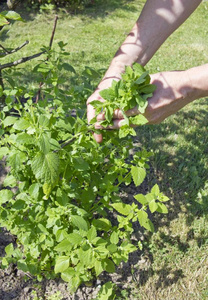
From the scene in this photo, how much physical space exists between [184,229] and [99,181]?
1.07m

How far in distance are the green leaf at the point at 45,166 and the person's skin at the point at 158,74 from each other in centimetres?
39

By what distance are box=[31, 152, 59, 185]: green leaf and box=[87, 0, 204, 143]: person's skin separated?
39 cm

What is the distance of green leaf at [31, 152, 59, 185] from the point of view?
1.14m

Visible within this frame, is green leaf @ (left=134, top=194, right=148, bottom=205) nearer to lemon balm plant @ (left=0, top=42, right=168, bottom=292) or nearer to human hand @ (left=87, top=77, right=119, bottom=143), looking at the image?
lemon balm plant @ (left=0, top=42, right=168, bottom=292)

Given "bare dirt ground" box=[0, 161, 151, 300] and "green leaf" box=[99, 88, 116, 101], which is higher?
"green leaf" box=[99, 88, 116, 101]

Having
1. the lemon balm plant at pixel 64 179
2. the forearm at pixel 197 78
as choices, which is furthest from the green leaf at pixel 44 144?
the forearm at pixel 197 78

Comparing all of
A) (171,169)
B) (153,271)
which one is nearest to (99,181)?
(153,271)

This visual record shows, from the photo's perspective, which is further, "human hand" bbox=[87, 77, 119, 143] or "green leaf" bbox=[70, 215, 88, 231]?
"human hand" bbox=[87, 77, 119, 143]

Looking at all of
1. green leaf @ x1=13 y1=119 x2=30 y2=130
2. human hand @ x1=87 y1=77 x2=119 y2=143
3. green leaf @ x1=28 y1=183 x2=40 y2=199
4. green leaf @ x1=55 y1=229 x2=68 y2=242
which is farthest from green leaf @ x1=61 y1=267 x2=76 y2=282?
green leaf @ x1=13 y1=119 x2=30 y2=130

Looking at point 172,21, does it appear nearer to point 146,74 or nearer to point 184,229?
point 146,74

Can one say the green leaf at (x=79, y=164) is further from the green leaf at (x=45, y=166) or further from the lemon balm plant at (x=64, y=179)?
the green leaf at (x=45, y=166)

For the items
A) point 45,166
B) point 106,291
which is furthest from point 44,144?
point 106,291

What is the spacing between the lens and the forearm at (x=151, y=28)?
1.90 meters

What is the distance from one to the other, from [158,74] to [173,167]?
1.59 meters
